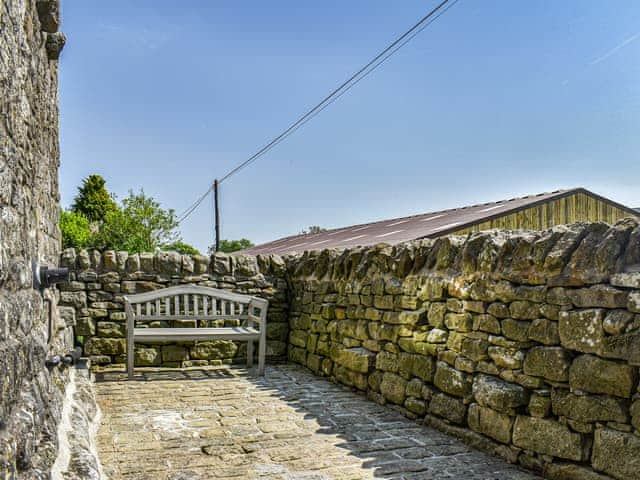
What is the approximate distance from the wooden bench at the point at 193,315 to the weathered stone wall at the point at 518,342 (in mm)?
1521

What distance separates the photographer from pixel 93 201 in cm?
2156

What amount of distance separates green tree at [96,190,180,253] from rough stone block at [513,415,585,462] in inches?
604

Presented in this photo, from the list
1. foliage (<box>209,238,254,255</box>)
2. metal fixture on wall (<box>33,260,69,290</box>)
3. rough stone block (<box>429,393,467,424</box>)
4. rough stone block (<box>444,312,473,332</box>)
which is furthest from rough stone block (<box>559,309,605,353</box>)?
foliage (<box>209,238,254,255</box>)

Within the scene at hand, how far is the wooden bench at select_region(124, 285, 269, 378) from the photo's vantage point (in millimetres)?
5465

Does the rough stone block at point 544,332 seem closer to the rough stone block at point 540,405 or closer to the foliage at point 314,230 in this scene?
the rough stone block at point 540,405

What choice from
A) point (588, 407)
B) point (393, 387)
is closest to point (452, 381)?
point (393, 387)

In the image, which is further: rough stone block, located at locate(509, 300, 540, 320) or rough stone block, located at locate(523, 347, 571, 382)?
rough stone block, located at locate(509, 300, 540, 320)

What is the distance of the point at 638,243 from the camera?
2463 mm

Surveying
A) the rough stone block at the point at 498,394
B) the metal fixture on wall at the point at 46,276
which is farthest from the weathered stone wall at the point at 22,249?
the rough stone block at the point at 498,394

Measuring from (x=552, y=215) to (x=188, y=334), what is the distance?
5.61 metres

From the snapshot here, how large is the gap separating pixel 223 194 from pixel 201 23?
9.59 metres

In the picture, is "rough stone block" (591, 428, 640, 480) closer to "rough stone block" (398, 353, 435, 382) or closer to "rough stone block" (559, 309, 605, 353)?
"rough stone block" (559, 309, 605, 353)

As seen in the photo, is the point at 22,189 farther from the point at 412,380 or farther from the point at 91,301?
the point at 91,301

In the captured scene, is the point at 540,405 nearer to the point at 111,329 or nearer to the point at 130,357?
the point at 130,357
